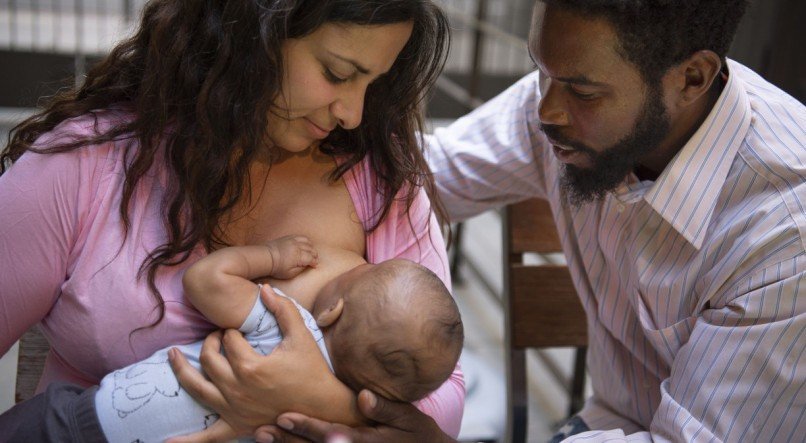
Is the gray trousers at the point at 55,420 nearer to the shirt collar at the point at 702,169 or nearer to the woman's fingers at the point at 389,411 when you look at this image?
the woman's fingers at the point at 389,411

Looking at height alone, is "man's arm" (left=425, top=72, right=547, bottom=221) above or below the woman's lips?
below

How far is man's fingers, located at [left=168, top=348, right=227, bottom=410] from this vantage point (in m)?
1.45

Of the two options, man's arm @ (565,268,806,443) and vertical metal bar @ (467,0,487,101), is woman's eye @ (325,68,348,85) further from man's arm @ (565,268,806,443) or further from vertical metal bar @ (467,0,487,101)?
vertical metal bar @ (467,0,487,101)

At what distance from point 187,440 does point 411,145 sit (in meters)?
0.71

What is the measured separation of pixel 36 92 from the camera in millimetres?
1731

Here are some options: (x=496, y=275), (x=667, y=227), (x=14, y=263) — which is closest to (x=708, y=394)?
(x=667, y=227)

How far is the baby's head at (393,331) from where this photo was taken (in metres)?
1.49

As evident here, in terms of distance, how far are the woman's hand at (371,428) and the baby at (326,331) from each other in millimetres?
28

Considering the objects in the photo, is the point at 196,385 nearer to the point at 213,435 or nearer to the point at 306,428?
the point at 213,435

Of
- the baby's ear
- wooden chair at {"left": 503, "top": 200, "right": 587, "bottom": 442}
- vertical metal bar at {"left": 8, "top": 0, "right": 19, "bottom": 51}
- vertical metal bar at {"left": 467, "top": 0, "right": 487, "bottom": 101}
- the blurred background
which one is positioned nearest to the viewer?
the baby's ear

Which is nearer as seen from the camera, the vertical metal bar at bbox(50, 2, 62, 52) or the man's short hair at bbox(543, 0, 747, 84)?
the man's short hair at bbox(543, 0, 747, 84)

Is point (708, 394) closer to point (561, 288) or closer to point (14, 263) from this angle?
point (561, 288)

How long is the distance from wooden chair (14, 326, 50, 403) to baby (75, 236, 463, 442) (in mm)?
362

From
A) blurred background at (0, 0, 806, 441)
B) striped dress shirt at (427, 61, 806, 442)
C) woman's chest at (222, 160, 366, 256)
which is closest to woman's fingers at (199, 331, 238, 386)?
woman's chest at (222, 160, 366, 256)
